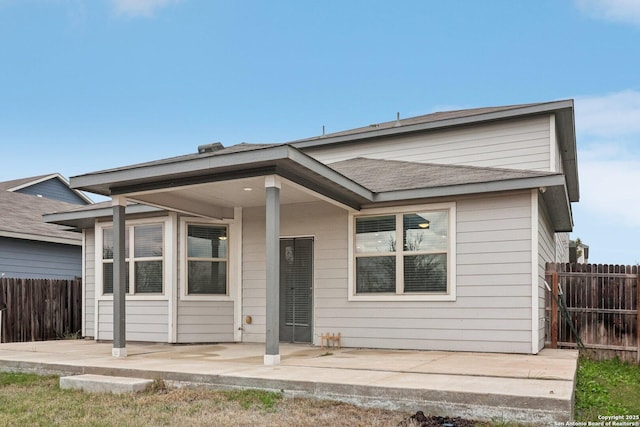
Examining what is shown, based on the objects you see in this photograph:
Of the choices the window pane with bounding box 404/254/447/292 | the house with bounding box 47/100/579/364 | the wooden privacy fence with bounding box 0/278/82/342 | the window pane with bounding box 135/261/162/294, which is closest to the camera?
the house with bounding box 47/100/579/364

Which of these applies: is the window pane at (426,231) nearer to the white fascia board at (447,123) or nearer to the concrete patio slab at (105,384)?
the white fascia board at (447,123)

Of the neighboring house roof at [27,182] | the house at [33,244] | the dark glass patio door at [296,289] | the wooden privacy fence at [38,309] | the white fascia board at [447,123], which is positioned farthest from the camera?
the neighboring house roof at [27,182]

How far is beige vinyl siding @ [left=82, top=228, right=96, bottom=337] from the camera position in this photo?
37.7 feet

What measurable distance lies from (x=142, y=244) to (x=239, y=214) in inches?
73.2

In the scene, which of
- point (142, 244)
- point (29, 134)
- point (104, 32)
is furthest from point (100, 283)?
point (29, 134)

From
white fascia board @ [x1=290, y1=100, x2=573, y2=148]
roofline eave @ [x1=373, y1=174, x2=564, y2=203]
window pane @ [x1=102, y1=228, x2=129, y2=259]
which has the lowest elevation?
window pane @ [x1=102, y1=228, x2=129, y2=259]

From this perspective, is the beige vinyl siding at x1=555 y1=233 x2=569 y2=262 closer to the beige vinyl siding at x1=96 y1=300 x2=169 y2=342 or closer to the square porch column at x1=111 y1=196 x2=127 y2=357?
the beige vinyl siding at x1=96 y1=300 x2=169 y2=342

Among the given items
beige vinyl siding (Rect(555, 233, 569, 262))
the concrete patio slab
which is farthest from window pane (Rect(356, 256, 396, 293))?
beige vinyl siding (Rect(555, 233, 569, 262))

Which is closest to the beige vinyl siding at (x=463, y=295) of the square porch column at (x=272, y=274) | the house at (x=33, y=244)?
the square porch column at (x=272, y=274)

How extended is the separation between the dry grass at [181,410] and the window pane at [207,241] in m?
4.02

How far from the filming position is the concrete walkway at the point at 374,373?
430 centimetres

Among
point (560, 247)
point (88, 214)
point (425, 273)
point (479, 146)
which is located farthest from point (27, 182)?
point (560, 247)

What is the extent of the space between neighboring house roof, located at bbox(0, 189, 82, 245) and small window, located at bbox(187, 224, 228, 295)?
4.50 m

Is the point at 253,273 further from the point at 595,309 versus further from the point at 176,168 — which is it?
the point at 595,309
